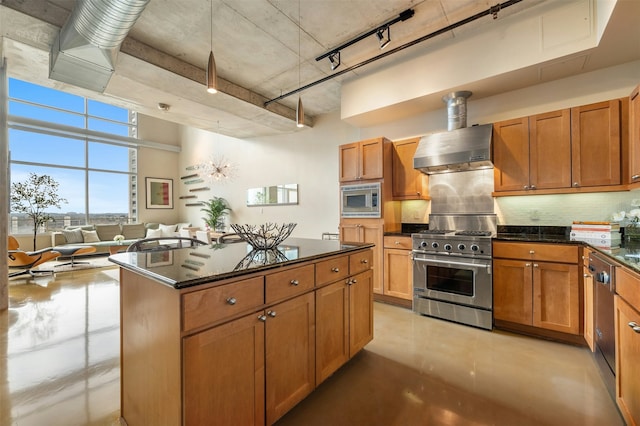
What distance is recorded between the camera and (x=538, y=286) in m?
2.67

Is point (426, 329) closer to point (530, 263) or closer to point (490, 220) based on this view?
point (530, 263)

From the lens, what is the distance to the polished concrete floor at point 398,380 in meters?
1.67

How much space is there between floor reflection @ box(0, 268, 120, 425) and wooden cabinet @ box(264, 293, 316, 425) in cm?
101

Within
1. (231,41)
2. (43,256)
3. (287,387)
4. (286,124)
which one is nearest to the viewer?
(287,387)

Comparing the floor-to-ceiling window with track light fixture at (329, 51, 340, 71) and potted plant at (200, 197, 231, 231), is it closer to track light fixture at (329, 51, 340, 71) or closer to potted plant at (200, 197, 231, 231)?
potted plant at (200, 197, 231, 231)

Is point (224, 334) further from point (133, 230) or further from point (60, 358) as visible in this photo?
point (133, 230)

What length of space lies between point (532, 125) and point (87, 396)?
4.53m

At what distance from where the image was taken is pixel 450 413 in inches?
66.6

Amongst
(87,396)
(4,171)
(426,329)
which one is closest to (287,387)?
(87,396)

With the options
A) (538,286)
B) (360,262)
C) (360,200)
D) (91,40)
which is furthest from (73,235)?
(538,286)

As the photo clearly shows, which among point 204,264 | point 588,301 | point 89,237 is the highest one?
point 204,264

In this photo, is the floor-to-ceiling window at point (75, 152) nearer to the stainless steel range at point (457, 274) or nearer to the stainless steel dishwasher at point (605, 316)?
the stainless steel range at point (457, 274)

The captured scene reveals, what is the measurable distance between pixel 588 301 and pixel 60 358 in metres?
4.49

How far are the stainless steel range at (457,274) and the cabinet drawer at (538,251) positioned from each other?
0.13 meters
